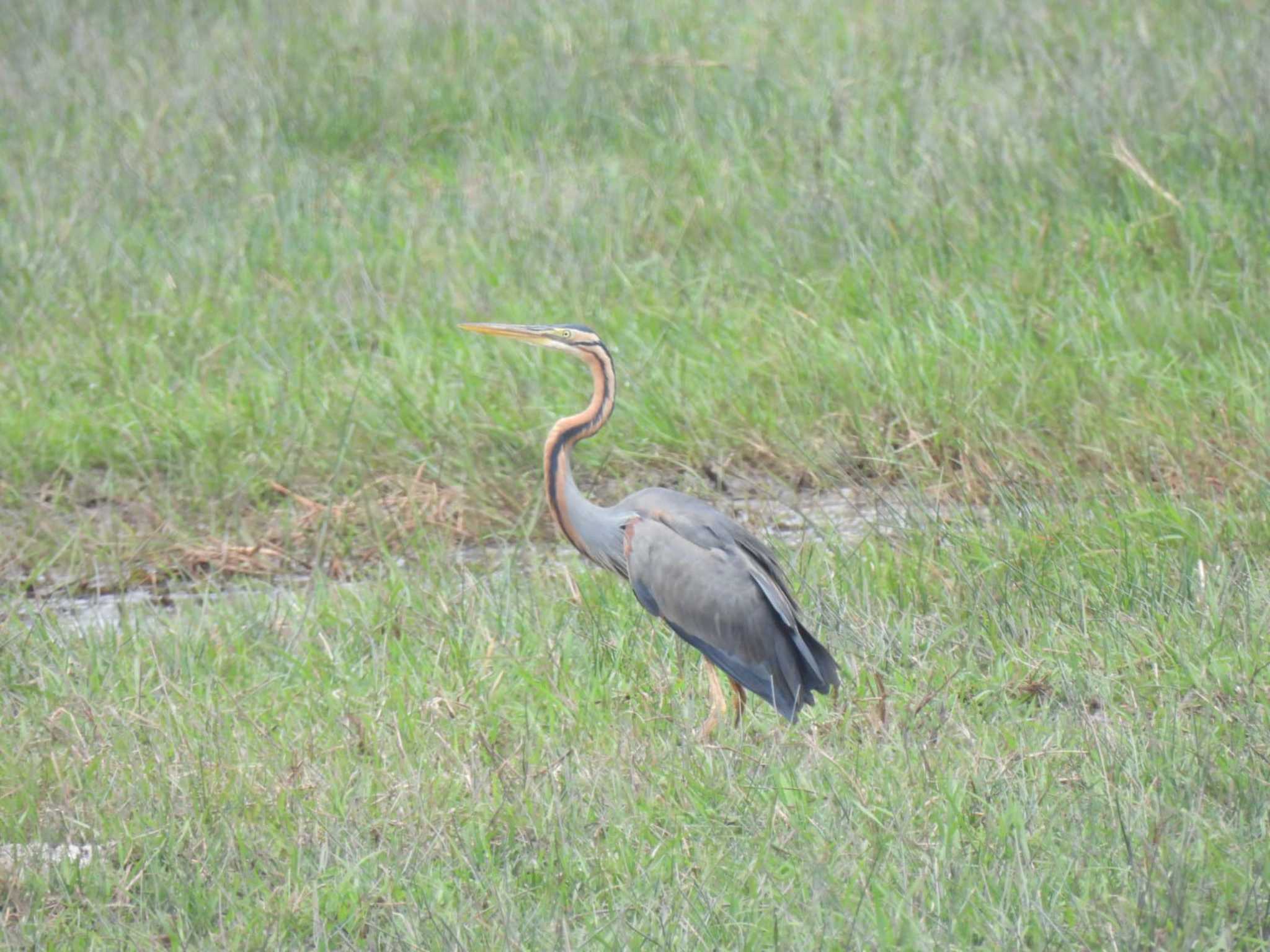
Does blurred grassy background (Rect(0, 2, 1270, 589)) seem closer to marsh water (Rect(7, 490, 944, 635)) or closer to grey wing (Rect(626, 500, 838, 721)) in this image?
marsh water (Rect(7, 490, 944, 635))

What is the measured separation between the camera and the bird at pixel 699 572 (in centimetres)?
417

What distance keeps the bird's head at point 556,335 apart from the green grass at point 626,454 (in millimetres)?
779

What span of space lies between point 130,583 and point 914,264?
3308mm

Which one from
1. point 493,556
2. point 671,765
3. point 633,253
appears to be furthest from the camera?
point 633,253

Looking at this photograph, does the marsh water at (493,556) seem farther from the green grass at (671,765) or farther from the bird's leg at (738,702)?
the bird's leg at (738,702)

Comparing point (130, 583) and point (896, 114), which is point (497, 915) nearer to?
point (130, 583)

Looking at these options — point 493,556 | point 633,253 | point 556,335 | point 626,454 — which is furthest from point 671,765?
point 633,253

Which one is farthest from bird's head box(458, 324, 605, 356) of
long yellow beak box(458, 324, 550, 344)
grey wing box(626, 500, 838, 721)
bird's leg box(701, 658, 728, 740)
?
bird's leg box(701, 658, 728, 740)

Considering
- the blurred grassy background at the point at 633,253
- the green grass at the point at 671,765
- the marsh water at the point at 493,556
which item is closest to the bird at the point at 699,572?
the green grass at the point at 671,765

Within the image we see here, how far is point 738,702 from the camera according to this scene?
4.30 m

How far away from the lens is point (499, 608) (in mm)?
4953

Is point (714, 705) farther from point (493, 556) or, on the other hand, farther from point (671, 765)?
point (493, 556)

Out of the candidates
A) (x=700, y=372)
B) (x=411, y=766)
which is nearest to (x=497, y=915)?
(x=411, y=766)

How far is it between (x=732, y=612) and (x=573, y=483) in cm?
58
